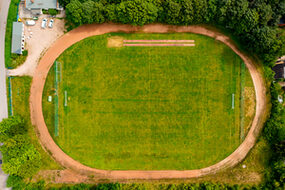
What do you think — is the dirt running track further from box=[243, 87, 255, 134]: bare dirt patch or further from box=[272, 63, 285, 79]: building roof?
box=[272, 63, 285, 79]: building roof

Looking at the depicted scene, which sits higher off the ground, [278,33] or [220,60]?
[278,33]

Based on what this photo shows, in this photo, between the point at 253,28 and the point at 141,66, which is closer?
the point at 253,28

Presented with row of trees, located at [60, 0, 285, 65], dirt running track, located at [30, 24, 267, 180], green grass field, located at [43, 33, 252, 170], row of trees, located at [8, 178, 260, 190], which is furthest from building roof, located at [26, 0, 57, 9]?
row of trees, located at [8, 178, 260, 190]

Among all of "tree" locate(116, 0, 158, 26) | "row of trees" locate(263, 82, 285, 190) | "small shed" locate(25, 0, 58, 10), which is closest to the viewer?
"tree" locate(116, 0, 158, 26)

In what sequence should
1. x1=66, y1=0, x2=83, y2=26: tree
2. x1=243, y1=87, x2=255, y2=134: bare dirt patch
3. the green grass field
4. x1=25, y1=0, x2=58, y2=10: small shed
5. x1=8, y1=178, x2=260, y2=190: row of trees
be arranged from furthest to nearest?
x1=243, y1=87, x2=255, y2=134: bare dirt patch → the green grass field → x1=25, y1=0, x2=58, y2=10: small shed → x1=8, y1=178, x2=260, y2=190: row of trees → x1=66, y1=0, x2=83, y2=26: tree

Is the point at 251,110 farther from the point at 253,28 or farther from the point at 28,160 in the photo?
the point at 28,160

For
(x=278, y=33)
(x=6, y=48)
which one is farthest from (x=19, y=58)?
(x=278, y=33)
